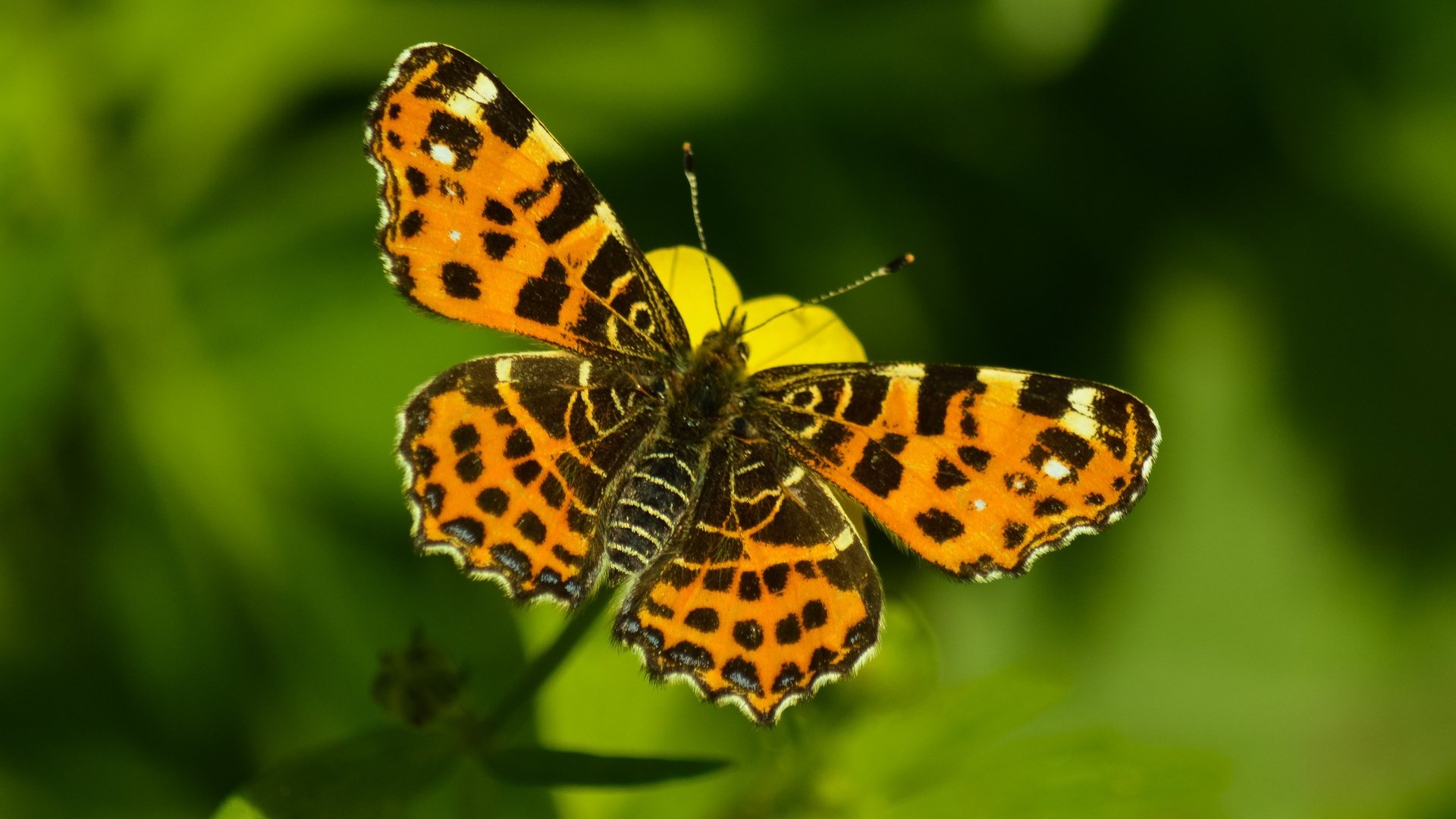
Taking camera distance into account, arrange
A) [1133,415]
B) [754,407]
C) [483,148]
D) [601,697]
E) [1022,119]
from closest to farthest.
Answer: [1133,415] < [483,148] < [754,407] < [601,697] < [1022,119]

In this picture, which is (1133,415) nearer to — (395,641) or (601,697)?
(601,697)

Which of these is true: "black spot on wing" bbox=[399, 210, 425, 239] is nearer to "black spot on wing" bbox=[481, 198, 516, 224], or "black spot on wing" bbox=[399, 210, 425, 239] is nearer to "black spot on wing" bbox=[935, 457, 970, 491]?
"black spot on wing" bbox=[481, 198, 516, 224]

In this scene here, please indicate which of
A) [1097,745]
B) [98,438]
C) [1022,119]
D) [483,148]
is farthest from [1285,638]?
[98,438]

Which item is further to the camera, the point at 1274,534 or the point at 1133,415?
the point at 1274,534

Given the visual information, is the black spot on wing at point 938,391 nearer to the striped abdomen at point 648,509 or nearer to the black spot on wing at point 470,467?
the striped abdomen at point 648,509

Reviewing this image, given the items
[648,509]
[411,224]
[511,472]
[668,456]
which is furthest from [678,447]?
[411,224]

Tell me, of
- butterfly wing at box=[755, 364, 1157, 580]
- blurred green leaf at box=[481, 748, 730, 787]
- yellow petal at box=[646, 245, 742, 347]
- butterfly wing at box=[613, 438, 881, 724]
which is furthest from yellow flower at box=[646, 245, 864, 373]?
blurred green leaf at box=[481, 748, 730, 787]

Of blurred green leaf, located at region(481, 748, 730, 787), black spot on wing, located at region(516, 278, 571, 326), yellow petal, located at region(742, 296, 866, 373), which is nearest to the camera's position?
blurred green leaf, located at region(481, 748, 730, 787)

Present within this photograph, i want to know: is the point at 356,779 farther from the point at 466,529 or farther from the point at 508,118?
the point at 508,118
